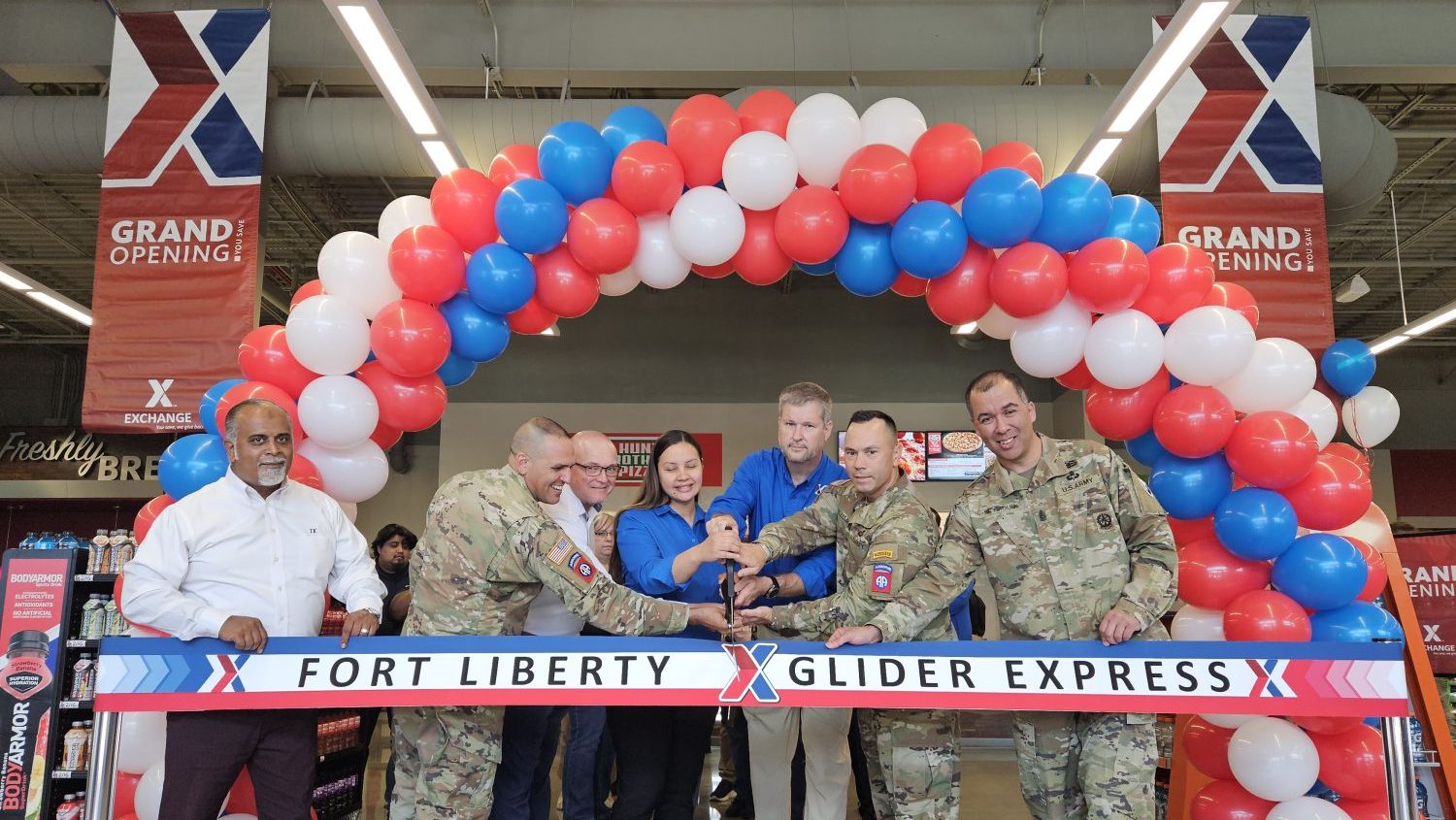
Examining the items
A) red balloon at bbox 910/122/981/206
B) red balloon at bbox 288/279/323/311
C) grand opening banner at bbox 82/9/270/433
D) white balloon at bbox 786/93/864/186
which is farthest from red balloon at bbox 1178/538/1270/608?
grand opening banner at bbox 82/9/270/433

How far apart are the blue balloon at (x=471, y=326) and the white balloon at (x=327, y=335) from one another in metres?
0.35

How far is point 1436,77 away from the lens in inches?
264

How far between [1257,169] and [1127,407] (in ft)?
10.3

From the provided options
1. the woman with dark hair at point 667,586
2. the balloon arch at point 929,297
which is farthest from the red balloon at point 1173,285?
the woman with dark hair at point 667,586

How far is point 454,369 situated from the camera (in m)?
4.05

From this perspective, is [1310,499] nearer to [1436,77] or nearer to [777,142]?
[777,142]

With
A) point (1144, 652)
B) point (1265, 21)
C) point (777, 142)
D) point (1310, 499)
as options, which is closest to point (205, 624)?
point (777, 142)

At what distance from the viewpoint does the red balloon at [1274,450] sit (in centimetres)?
353

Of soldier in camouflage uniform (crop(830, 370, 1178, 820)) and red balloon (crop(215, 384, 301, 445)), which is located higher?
red balloon (crop(215, 384, 301, 445))

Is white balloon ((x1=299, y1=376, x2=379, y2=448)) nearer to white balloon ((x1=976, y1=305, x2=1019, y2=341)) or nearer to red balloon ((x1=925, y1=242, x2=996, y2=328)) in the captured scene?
red balloon ((x1=925, y1=242, x2=996, y2=328))

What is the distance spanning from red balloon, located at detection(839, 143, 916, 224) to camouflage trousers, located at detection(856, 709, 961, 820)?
1836 millimetres

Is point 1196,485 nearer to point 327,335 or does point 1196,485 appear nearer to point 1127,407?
point 1127,407

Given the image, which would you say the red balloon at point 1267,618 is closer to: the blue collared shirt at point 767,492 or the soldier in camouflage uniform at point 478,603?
the blue collared shirt at point 767,492

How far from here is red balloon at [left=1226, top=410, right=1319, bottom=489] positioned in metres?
3.53
